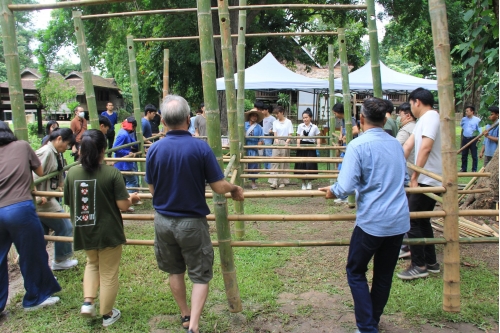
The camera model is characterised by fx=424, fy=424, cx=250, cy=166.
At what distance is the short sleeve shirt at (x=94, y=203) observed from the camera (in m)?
2.74

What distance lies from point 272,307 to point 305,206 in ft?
11.1

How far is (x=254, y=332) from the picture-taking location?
280 cm

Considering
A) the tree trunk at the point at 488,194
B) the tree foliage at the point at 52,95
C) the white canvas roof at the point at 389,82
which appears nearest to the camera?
the tree trunk at the point at 488,194

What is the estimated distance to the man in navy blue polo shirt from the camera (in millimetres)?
2418

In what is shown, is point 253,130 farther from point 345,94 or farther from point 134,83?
point 345,94

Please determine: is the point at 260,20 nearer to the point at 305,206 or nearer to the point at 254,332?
the point at 305,206

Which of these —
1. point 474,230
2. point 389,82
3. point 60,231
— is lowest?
point 474,230

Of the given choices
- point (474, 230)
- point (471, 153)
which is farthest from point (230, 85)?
point (471, 153)

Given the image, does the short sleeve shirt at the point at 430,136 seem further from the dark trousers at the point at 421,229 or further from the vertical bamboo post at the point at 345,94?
the vertical bamboo post at the point at 345,94

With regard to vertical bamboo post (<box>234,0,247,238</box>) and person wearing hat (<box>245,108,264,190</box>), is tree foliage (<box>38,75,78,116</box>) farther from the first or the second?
vertical bamboo post (<box>234,0,247,238</box>)

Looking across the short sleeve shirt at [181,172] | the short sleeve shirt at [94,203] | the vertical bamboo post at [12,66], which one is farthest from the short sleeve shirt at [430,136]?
the vertical bamboo post at [12,66]

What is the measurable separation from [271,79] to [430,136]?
28.4 feet

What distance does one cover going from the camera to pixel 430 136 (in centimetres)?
332

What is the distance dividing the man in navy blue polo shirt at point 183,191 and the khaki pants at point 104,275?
0.50m
